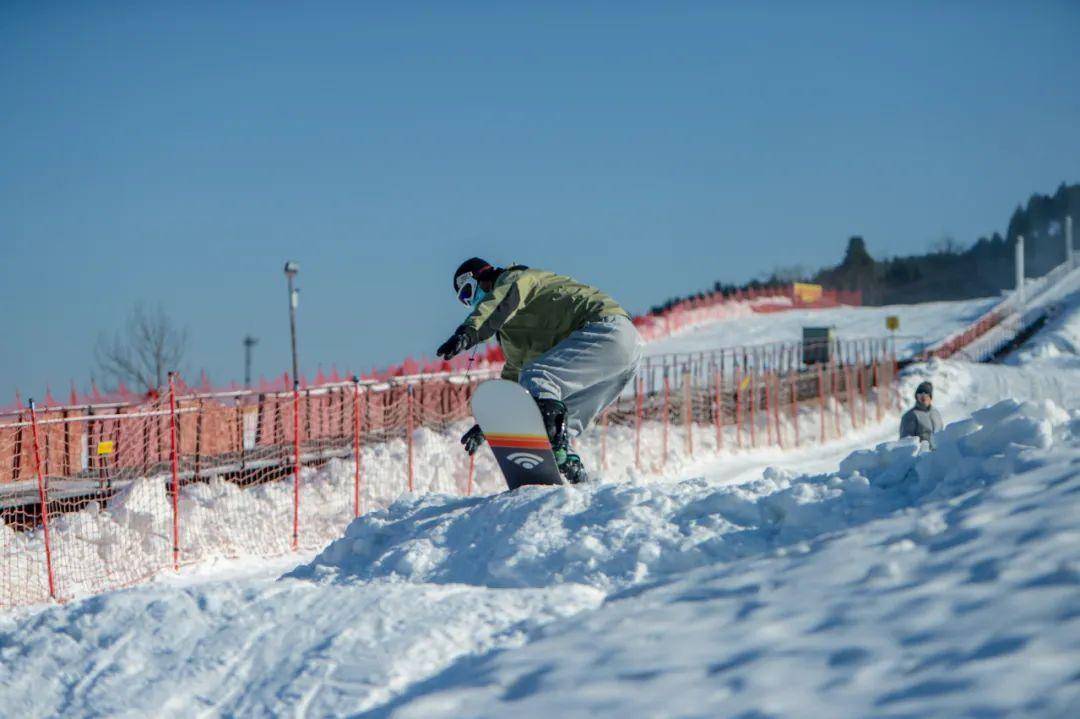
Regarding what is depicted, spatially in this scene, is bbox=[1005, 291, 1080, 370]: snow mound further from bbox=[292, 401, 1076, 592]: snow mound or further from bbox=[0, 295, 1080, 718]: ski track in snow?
bbox=[0, 295, 1080, 718]: ski track in snow

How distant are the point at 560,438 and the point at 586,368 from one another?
1.54 feet

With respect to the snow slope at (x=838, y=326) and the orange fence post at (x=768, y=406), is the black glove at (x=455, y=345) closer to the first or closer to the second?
the orange fence post at (x=768, y=406)

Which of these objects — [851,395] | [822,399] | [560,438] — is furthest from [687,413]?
[560,438]

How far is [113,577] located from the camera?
32.9 ft

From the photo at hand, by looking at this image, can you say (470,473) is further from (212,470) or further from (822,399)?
(822,399)

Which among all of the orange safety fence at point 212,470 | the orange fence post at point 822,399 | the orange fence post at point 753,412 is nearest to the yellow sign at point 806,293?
the orange fence post at point 822,399

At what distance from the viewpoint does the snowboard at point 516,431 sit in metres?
6.15

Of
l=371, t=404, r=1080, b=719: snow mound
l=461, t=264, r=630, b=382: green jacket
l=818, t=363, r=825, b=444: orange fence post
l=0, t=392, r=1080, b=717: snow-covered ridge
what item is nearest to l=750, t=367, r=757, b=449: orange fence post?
l=818, t=363, r=825, b=444: orange fence post

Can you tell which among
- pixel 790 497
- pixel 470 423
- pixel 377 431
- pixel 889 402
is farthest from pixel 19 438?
pixel 889 402

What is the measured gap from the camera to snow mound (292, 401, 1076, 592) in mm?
4441

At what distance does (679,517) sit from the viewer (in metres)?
4.88

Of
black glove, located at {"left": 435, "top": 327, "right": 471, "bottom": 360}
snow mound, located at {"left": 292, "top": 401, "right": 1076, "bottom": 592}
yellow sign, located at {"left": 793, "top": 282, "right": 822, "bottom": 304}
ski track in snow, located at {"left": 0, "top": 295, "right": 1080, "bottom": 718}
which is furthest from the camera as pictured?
yellow sign, located at {"left": 793, "top": 282, "right": 822, "bottom": 304}

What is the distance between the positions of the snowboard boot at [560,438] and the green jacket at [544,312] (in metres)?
0.58

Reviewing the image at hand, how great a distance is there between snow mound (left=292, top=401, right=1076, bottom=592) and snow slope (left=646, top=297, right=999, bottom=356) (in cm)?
3633
